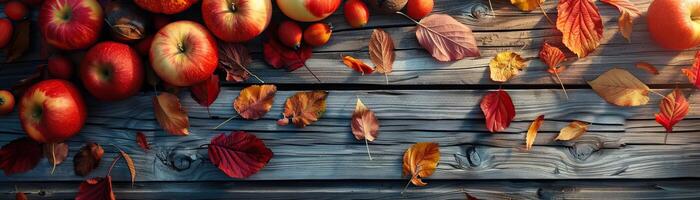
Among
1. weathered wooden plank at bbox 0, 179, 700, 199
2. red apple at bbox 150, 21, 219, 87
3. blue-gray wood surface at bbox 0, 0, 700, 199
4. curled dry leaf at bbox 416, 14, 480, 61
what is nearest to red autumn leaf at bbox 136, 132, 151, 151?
blue-gray wood surface at bbox 0, 0, 700, 199

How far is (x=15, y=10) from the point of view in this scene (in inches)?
81.8

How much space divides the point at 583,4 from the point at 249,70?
117cm

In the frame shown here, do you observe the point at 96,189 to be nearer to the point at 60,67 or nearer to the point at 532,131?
the point at 60,67

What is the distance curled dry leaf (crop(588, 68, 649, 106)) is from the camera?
207cm

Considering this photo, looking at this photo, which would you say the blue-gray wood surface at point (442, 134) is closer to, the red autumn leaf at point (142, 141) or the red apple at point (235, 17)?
the red autumn leaf at point (142, 141)

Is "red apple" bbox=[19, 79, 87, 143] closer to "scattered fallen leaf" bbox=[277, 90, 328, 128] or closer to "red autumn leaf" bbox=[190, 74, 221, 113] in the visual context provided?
"red autumn leaf" bbox=[190, 74, 221, 113]

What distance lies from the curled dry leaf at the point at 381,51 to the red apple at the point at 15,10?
1.21 meters

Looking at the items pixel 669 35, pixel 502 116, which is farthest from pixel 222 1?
pixel 669 35

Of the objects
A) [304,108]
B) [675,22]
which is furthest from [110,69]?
[675,22]

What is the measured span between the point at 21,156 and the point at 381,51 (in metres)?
1.31

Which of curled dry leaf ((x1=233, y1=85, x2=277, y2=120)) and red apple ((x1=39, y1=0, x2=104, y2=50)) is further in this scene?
curled dry leaf ((x1=233, y1=85, x2=277, y2=120))

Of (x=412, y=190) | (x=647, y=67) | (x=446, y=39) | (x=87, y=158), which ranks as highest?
(x=446, y=39)

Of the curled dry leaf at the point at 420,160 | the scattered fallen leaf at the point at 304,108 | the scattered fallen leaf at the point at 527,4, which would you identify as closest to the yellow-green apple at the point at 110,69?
the scattered fallen leaf at the point at 304,108

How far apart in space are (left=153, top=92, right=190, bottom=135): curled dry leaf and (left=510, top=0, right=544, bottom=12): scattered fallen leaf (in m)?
1.21
